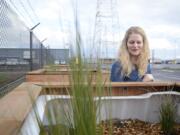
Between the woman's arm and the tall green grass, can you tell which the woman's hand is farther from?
the tall green grass

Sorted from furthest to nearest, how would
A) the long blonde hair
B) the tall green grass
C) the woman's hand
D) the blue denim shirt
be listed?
the woman's hand, the blue denim shirt, the long blonde hair, the tall green grass

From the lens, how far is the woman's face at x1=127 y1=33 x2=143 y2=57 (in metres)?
3.37

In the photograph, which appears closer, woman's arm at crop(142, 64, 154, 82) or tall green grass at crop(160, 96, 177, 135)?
tall green grass at crop(160, 96, 177, 135)

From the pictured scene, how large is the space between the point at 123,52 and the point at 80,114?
192cm

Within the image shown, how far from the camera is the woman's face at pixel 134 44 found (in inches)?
133

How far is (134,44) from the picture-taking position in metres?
3.38

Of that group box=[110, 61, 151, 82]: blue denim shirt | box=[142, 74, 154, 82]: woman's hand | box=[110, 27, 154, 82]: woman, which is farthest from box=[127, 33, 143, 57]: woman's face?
box=[142, 74, 154, 82]: woman's hand

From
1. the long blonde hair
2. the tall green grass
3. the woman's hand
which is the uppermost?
the long blonde hair

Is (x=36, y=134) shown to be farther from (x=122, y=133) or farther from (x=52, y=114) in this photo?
(x=122, y=133)

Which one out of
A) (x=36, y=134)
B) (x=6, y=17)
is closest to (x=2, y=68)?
(x=6, y=17)

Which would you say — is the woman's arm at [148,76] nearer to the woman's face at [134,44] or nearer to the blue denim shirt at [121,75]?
the blue denim shirt at [121,75]

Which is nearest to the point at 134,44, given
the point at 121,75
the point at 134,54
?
the point at 134,54

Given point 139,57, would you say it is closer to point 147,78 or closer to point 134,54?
point 134,54

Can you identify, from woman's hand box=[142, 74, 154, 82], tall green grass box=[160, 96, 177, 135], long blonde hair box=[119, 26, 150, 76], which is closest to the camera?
tall green grass box=[160, 96, 177, 135]
